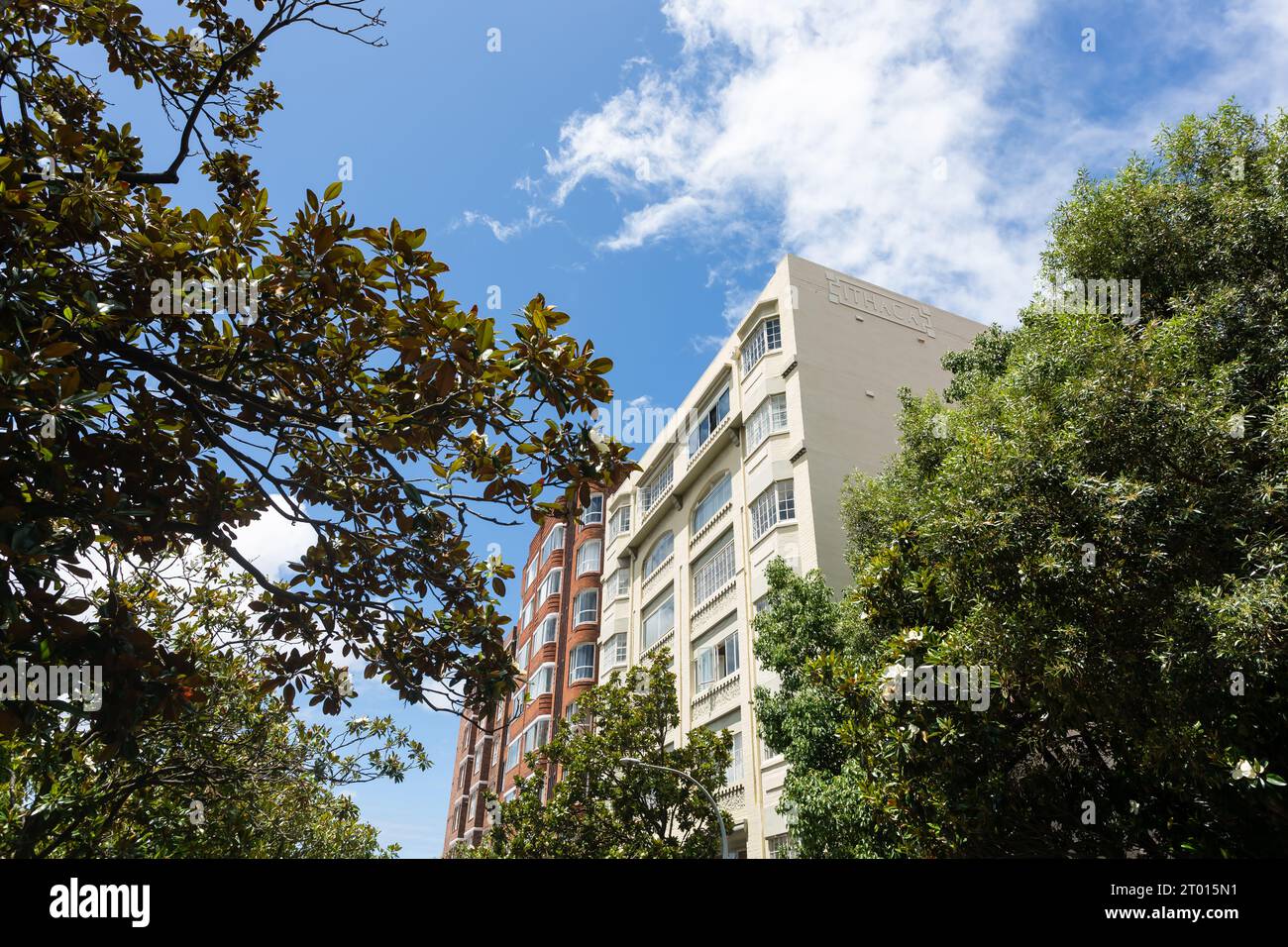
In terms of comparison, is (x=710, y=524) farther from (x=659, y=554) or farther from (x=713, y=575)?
(x=659, y=554)

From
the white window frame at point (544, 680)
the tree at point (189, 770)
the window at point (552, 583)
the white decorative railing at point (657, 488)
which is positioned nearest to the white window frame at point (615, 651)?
the white decorative railing at point (657, 488)

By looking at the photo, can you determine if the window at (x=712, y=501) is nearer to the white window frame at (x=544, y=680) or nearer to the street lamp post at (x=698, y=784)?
the street lamp post at (x=698, y=784)

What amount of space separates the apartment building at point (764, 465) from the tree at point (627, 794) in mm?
A: 1687

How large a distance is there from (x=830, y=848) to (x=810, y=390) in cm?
1470

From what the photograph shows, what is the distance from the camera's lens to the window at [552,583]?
45.9 metres

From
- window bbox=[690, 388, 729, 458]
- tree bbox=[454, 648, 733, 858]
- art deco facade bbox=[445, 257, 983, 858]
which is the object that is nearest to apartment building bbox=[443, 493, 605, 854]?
art deco facade bbox=[445, 257, 983, 858]

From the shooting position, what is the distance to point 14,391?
3936mm

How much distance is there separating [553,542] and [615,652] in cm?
1302

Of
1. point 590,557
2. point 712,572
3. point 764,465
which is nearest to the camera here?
point 764,465

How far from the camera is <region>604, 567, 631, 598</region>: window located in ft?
124

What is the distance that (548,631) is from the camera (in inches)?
1748

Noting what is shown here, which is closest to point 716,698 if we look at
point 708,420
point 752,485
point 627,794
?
point 627,794

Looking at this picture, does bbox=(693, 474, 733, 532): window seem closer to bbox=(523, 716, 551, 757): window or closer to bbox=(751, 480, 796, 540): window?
bbox=(751, 480, 796, 540): window
